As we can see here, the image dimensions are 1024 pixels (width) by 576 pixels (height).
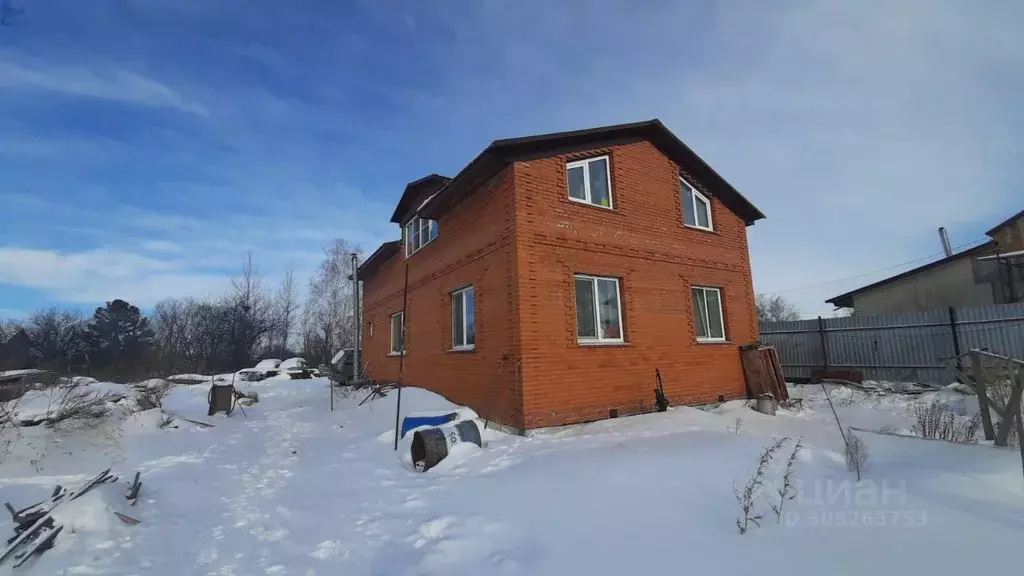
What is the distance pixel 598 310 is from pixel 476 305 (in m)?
2.33

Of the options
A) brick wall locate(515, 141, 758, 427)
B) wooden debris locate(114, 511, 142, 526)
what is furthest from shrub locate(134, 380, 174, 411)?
brick wall locate(515, 141, 758, 427)

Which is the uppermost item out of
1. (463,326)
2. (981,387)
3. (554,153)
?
(554,153)

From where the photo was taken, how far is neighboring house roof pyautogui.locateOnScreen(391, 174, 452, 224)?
13320 mm

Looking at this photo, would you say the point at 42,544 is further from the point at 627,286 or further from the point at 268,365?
the point at 268,365

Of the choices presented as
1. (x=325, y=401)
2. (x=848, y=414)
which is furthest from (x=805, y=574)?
(x=325, y=401)

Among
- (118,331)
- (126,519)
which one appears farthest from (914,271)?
(118,331)

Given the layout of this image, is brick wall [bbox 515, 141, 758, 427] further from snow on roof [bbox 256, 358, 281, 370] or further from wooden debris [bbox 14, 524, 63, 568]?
snow on roof [bbox 256, 358, 281, 370]

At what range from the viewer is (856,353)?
45.0 feet

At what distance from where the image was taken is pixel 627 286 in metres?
8.99

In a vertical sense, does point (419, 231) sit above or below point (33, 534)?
above

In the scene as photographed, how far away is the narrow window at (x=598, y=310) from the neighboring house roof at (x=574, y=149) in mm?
2496

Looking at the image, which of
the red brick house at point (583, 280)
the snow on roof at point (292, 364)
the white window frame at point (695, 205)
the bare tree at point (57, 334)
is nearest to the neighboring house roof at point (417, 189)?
the red brick house at point (583, 280)

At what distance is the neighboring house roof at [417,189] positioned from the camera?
13.3 m

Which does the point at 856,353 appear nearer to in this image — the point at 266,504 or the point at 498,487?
the point at 498,487
